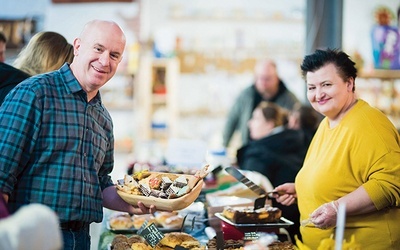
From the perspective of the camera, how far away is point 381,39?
9.65 meters

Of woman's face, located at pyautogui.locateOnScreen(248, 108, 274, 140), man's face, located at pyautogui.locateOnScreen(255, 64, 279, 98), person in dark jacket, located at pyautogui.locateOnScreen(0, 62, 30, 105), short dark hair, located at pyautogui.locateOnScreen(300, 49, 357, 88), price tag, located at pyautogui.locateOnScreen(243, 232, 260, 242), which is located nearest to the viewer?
price tag, located at pyautogui.locateOnScreen(243, 232, 260, 242)

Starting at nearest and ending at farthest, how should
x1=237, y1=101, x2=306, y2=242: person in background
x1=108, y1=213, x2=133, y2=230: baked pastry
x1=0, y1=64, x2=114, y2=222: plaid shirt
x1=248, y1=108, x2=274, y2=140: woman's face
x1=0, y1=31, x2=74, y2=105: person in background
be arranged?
x1=0, y1=64, x2=114, y2=222: plaid shirt → x1=0, y1=31, x2=74, y2=105: person in background → x1=108, y1=213, x2=133, y2=230: baked pastry → x1=237, y1=101, x2=306, y2=242: person in background → x1=248, y1=108, x2=274, y2=140: woman's face

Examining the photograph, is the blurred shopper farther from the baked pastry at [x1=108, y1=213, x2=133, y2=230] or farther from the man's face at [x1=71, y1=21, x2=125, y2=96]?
the baked pastry at [x1=108, y1=213, x2=133, y2=230]

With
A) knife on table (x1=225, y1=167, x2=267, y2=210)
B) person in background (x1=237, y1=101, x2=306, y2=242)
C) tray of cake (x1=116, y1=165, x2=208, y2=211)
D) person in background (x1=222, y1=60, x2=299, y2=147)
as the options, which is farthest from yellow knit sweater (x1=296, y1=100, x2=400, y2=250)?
person in background (x1=222, y1=60, x2=299, y2=147)

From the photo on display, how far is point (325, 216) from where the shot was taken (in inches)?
115

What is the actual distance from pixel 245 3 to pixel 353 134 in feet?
22.5

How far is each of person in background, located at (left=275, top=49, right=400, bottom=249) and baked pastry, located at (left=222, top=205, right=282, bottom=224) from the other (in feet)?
0.52

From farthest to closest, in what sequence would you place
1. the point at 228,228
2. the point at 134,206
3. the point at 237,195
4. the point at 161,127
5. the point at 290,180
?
the point at 161,127 → the point at 290,180 → the point at 237,195 → the point at 228,228 → the point at 134,206

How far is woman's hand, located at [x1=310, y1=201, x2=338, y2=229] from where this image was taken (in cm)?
293

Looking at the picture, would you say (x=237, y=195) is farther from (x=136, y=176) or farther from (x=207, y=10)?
(x=207, y=10)

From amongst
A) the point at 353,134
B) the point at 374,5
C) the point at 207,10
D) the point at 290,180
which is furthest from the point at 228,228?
the point at 374,5

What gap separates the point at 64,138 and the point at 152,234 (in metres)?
0.59

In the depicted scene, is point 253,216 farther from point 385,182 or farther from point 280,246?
point 385,182

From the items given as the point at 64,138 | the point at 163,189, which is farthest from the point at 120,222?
the point at 64,138
